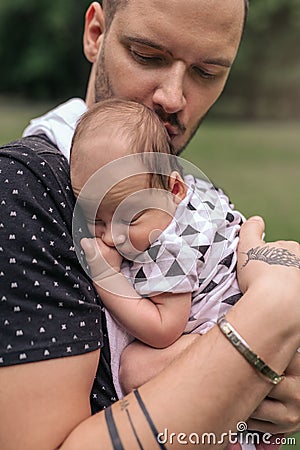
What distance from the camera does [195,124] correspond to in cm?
274

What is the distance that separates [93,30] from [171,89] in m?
0.55

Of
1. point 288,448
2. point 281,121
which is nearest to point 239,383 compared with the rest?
point 288,448

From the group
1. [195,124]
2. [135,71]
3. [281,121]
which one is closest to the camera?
[135,71]

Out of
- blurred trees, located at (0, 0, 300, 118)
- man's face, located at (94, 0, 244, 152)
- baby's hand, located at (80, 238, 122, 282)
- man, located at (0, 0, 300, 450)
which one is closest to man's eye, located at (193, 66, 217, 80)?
man's face, located at (94, 0, 244, 152)

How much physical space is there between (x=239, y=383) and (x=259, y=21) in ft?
106

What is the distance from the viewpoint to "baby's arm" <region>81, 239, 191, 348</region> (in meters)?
1.91

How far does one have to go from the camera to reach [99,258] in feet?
6.34

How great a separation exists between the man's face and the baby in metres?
A: 0.36

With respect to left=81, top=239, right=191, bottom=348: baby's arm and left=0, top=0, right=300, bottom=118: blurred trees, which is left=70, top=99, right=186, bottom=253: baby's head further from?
left=0, top=0, right=300, bottom=118: blurred trees

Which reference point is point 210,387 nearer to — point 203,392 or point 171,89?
point 203,392

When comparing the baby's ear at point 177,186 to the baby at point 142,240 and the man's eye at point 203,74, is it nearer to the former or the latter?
the baby at point 142,240

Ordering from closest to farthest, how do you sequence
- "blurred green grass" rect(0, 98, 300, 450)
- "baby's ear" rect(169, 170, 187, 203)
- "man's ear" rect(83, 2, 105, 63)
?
"baby's ear" rect(169, 170, 187, 203)
"man's ear" rect(83, 2, 105, 63)
"blurred green grass" rect(0, 98, 300, 450)

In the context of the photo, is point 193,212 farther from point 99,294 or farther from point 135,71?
point 135,71

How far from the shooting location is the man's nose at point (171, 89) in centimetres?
241
